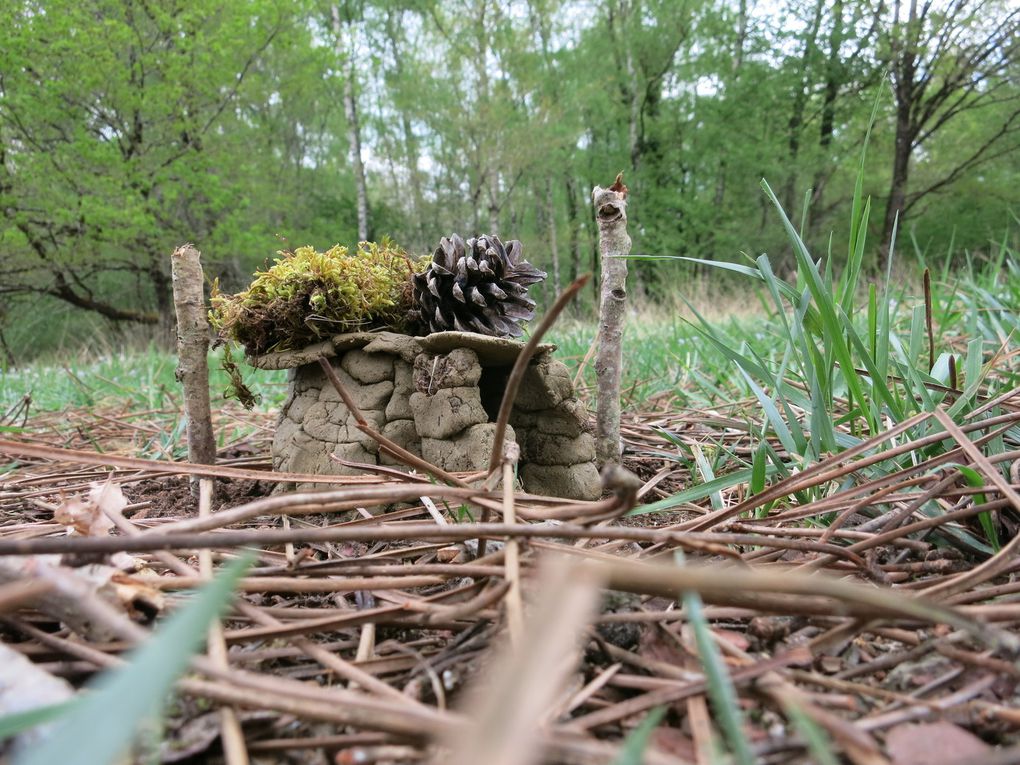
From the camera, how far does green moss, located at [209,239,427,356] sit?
1.48 meters

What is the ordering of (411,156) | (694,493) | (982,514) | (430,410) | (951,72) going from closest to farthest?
1. (982,514)
2. (694,493)
3. (430,410)
4. (951,72)
5. (411,156)

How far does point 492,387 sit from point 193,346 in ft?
2.68

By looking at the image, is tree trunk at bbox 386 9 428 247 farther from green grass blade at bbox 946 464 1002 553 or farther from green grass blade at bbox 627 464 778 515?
green grass blade at bbox 946 464 1002 553

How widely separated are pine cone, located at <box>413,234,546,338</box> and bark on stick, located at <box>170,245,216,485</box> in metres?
0.56

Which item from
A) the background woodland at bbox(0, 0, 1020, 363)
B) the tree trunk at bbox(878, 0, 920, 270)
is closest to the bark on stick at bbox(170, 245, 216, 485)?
the background woodland at bbox(0, 0, 1020, 363)

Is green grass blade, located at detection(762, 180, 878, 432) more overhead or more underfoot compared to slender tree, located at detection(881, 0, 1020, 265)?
more underfoot

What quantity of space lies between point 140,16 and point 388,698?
14.2 meters

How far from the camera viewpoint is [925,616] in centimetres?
39

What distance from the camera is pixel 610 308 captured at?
4.64 feet

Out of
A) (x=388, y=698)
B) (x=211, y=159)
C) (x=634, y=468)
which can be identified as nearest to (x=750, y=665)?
(x=388, y=698)

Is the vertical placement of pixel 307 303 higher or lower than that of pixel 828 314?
higher

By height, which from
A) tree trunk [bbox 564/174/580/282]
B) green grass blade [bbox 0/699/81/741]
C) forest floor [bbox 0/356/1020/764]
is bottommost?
forest floor [bbox 0/356/1020/764]

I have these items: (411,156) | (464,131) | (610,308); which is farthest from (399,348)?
(411,156)

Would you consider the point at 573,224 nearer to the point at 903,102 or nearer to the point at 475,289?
the point at 903,102
